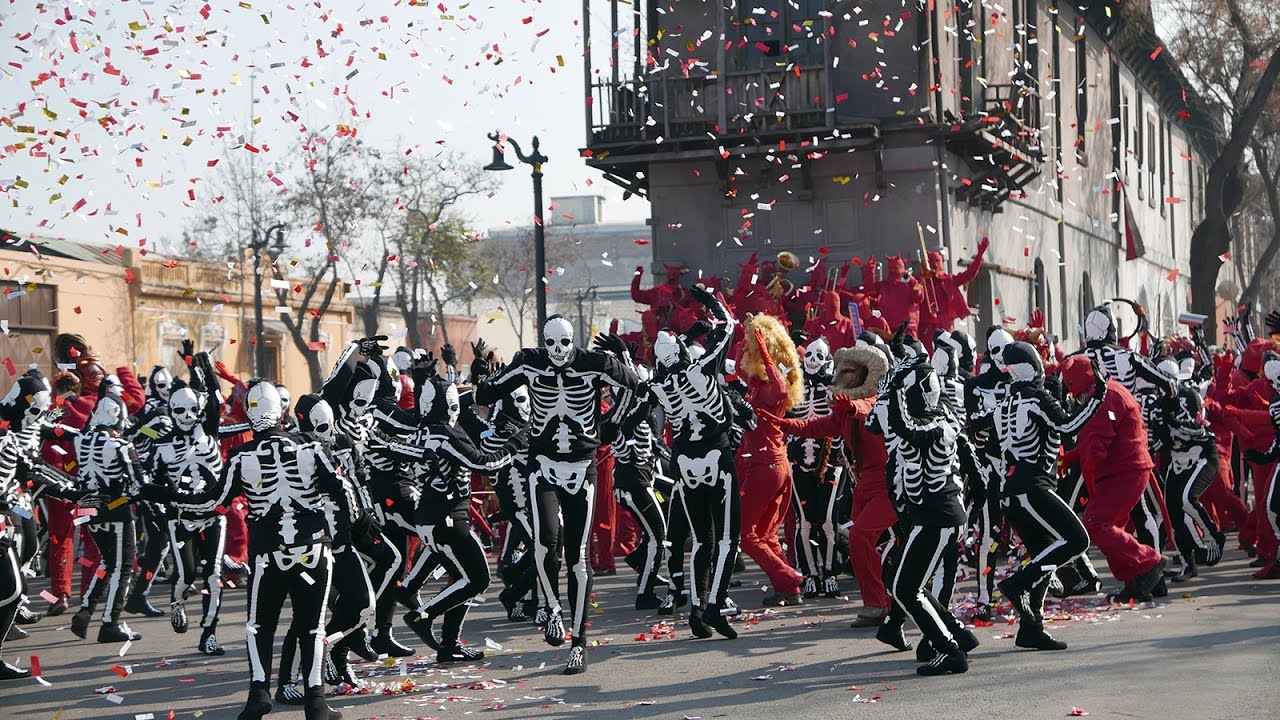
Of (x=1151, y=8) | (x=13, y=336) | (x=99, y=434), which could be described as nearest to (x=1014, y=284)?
(x=1151, y=8)

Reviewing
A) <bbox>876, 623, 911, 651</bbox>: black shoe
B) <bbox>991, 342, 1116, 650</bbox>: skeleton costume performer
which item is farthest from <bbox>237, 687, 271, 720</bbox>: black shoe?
<bbox>991, 342, 1116, 650</bbox>: skeleton costume performer

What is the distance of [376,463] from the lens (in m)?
9.77

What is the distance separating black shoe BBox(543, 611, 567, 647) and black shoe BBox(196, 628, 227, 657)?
8.55 feet

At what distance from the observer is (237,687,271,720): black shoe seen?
292 inches

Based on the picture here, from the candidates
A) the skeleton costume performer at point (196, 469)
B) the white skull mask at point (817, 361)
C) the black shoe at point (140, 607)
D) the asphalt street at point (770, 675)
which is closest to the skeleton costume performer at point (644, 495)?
the asphalt street at point (770, 675)

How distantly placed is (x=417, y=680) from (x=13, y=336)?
32187mm

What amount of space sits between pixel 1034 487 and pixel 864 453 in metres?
1.34

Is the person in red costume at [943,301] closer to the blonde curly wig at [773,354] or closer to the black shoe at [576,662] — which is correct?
the blonde curly wig at [773,354]

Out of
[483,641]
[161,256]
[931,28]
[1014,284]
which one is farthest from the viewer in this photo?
[161,256]

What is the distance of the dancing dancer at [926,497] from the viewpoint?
830 centimetres

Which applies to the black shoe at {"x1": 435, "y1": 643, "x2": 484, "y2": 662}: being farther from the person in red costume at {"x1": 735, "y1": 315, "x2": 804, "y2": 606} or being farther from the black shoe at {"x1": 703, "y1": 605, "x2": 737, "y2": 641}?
the person in red costume at {"x1": 735, "y1": 315, "x2": 804, "y2": 606}

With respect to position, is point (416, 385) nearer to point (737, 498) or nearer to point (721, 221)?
point (737, 498)

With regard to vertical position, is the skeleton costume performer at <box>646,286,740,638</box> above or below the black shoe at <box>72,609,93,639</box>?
above

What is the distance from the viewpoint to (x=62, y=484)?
35.1ft
